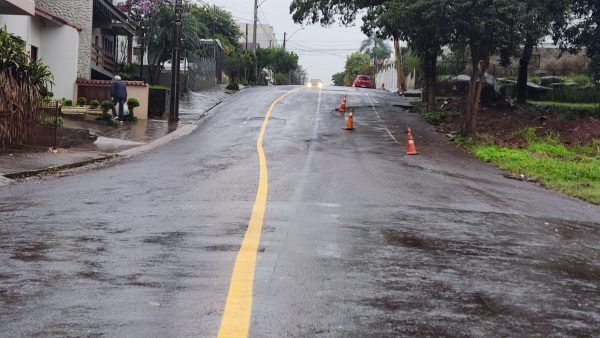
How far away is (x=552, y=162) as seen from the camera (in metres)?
19.8

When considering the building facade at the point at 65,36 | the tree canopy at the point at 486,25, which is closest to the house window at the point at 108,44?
the building facade at the point at 65,36

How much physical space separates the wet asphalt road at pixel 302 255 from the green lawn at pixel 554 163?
1377 millimetres

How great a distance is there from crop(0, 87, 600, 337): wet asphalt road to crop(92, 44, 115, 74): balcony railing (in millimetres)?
21490

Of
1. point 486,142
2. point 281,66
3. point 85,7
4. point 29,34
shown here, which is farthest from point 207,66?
point 281,66

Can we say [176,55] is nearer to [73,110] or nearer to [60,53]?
[73,110]

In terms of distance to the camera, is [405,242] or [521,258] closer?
[521,258]

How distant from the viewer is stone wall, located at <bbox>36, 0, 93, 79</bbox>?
33062 mm

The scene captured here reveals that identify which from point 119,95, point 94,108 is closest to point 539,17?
point 119,95

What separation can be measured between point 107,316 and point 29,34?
2557 cm

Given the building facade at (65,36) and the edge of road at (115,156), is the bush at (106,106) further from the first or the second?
the edge of road at (115,156)

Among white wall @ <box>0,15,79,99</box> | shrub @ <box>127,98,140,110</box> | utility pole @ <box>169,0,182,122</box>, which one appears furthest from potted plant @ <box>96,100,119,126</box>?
white wall @ <box>0,15,79,99</box>

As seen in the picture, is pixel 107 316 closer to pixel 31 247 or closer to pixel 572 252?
pixel 31 247

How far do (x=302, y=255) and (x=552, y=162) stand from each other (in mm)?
14737

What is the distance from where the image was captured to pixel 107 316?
4.79 metres
